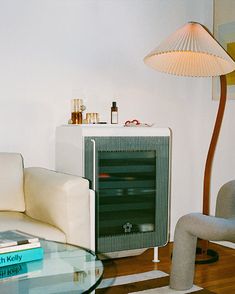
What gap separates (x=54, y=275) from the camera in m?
1.69

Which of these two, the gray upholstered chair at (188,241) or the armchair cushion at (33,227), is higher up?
the armchair cushion at (33,227)

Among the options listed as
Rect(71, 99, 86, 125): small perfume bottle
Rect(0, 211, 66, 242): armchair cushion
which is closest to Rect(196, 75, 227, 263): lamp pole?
Rect(71, 99, 86, 125): small perfume bottle

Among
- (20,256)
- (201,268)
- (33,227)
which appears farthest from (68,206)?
(201,268)

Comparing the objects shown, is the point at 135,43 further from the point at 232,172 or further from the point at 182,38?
the point at 232,172

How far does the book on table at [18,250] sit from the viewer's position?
1.67 m

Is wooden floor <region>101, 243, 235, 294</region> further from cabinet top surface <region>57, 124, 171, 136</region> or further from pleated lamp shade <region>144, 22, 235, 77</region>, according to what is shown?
pleated lamp shade <region>144, 22, 235, 77</region>

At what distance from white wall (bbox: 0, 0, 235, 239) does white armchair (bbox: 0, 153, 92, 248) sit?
44cm

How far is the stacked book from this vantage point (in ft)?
5.44

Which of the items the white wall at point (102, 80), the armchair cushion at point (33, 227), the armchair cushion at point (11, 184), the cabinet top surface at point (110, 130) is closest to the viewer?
the armchair cushion at point (33, 227)

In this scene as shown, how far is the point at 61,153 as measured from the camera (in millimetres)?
3223

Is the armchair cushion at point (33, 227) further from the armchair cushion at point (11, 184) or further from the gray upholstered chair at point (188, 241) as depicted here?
the gray upholstered chair at point (188, 241)

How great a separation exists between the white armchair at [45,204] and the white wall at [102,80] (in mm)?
439

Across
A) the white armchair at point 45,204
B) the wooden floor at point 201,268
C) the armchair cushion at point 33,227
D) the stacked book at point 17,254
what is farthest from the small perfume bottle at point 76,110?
the stacked book at point 17,254

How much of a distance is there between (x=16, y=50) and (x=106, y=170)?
1.04 m
